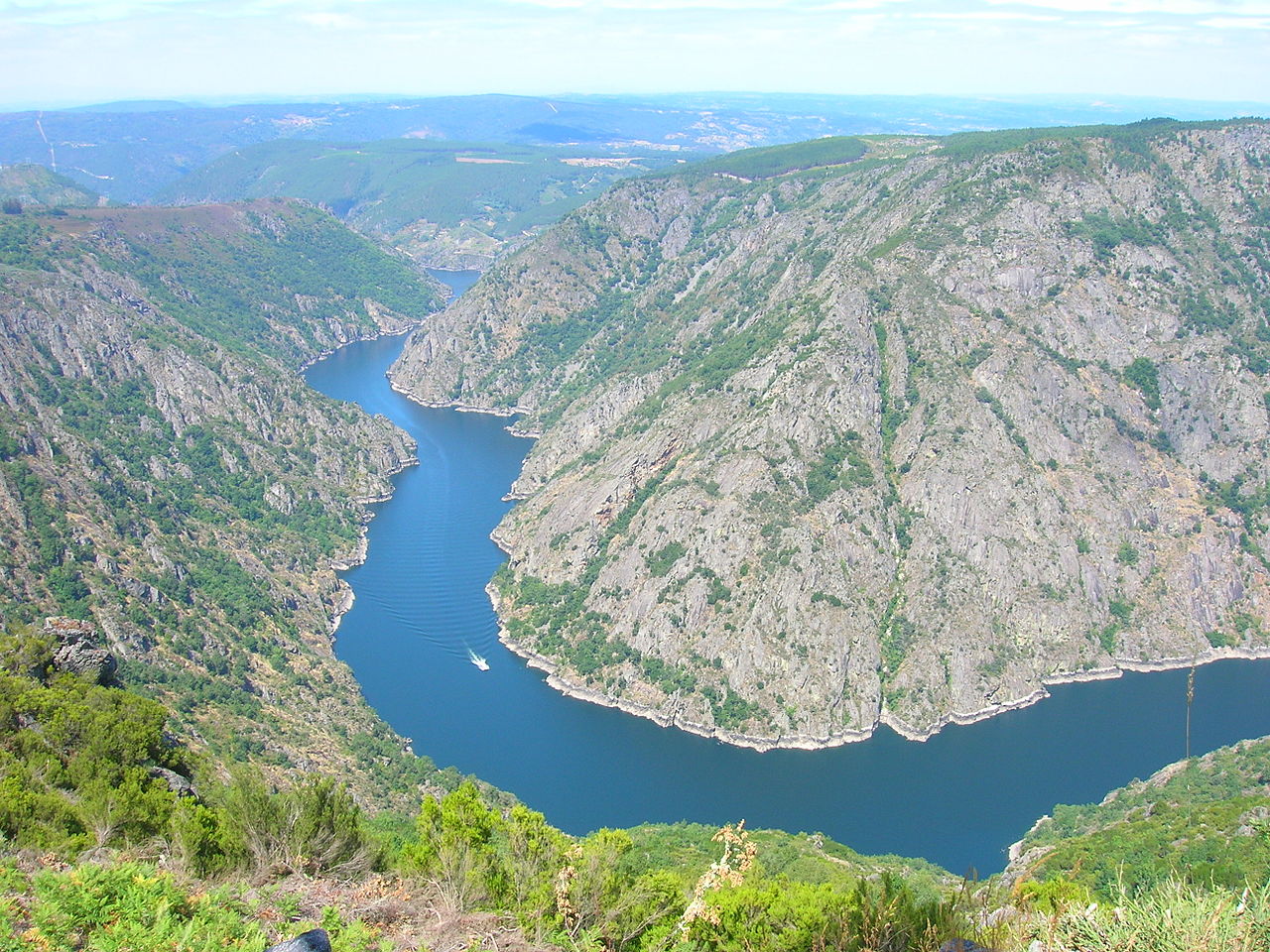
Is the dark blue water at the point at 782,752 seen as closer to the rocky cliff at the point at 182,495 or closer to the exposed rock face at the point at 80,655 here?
the rocky cliff at the point at 182,495

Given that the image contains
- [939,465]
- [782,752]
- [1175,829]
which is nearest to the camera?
[1175,829]

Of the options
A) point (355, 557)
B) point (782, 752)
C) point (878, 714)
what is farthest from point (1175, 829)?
point (355, 557)

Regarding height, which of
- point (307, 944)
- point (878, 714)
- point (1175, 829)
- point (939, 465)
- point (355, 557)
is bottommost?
point (878, 714)

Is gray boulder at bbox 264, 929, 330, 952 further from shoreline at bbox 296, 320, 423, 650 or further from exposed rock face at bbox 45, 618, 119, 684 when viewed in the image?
shoreline at bbox 296, 320, 423, 650

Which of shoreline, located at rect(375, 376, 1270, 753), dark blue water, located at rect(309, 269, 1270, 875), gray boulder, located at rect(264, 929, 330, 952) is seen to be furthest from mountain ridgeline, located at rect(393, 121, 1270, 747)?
gray boulder, located at rect(264, 929, 330, 952)

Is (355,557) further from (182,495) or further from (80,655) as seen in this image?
(80,655)

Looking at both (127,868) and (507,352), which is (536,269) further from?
(127,868)
